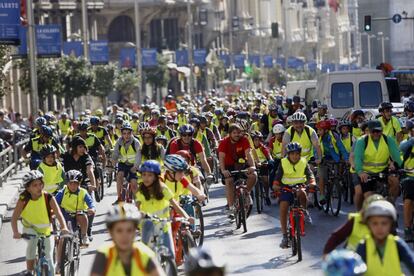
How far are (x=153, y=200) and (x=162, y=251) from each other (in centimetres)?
57

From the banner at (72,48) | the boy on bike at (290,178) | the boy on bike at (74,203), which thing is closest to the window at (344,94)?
the boy on bike at (290,178)

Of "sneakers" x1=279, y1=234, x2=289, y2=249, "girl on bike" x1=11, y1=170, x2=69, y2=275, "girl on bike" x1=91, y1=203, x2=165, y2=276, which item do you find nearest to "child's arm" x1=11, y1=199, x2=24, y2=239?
"girl on bike" x1=11, y1=170, x2=69, y2=275

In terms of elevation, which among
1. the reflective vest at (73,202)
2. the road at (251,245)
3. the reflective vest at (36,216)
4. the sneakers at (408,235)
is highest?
the reflective vest at (36,216)

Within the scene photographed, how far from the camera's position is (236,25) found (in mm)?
115938

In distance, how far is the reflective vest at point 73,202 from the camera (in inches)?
679

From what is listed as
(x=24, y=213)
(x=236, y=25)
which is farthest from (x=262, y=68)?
(x=24, y=213)

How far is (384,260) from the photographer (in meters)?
9.83

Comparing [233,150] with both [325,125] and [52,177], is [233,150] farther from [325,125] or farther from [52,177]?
[52,177]

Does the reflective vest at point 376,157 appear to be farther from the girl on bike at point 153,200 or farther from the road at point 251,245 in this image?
the girl on bike at point 153,200

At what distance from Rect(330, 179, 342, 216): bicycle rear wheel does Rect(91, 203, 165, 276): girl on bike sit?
1319 centimetres

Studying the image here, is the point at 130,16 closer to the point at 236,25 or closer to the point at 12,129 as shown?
the point at 236,25

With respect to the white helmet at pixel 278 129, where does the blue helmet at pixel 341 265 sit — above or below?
above

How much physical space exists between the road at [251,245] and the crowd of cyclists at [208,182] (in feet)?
1.04

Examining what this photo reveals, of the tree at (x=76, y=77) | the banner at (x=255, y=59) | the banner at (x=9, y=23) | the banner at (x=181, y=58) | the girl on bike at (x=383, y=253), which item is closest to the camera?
the girl on bike at (x=383, y=253)
